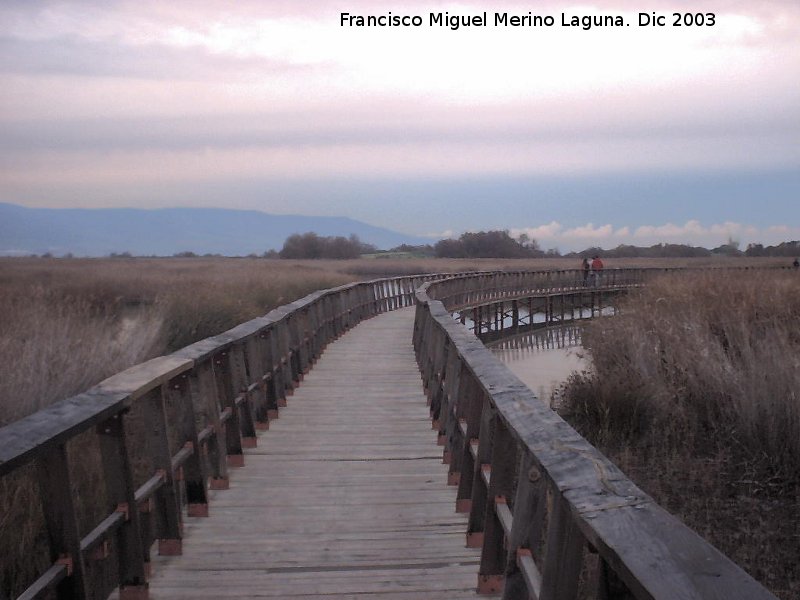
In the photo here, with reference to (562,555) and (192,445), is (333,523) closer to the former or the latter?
(192,445)

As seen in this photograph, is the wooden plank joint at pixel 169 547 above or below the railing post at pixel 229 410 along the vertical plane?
below

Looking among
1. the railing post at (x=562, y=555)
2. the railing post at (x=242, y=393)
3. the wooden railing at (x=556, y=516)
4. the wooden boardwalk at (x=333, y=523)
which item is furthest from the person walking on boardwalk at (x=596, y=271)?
the railing post at (x=562, y=555)

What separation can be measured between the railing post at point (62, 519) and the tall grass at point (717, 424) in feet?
17.8

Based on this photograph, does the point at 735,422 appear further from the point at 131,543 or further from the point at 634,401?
the point at 131,543

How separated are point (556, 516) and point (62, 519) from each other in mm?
1890

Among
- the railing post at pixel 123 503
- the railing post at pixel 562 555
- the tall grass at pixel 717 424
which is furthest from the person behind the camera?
the tall grass at pixel 717 424

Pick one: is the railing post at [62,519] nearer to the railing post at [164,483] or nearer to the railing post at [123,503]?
the railing post at [123,503]

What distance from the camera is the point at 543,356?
92.7ft

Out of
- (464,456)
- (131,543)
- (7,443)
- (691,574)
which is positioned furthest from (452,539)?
(691,574)

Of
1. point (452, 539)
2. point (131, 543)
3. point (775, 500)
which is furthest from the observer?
point (775, 500)

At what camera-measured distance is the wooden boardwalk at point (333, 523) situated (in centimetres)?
438

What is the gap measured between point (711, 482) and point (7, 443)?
764cm

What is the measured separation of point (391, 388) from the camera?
36.1 feet

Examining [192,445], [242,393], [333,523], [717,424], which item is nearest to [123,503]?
[192,445]
